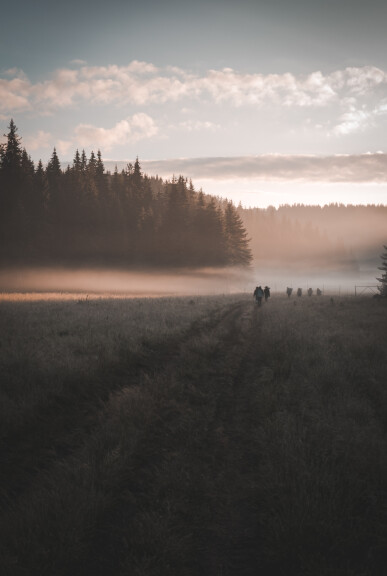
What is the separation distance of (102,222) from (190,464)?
2401 inches

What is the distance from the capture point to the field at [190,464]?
8.92ft

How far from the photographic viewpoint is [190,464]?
4086mm

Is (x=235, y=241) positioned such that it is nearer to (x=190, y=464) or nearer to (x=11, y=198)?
(x=11, y=198)

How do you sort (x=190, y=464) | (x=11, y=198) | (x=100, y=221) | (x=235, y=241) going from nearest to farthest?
(x=190, y=464) < (x=11, y=198) < (x=100, y=221) < (x=235, y=241)

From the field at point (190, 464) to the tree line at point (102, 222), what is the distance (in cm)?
5000

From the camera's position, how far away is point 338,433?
4980mm

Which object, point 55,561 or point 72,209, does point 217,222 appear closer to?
point 72,209

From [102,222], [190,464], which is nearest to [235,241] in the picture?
[102,222]

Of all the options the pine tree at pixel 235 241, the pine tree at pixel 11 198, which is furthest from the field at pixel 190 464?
the pine tree at pixel 235 241

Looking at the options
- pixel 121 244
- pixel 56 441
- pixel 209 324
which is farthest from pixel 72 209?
pixel 56 441

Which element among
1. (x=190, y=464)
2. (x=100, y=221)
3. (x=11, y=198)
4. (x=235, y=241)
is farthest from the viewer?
(x=235, y=241)

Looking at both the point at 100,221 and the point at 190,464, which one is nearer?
the point at 190,464

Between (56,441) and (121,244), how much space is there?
56.7m

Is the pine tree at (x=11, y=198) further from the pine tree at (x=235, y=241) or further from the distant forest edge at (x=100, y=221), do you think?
the pine tree at (x=235, y=241)
